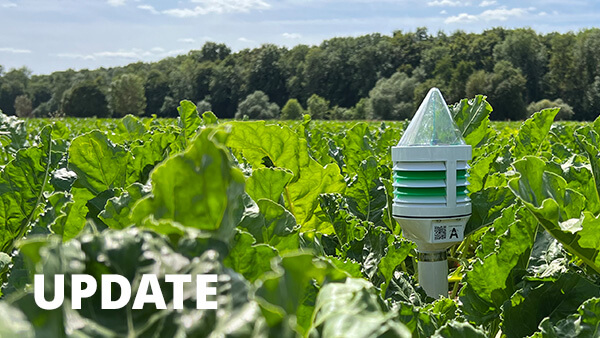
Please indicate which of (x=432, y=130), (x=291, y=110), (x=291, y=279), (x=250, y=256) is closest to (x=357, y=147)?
(x=432, y=130)

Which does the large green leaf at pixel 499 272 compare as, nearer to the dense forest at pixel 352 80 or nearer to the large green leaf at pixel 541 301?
the large green leaf at pixel 541 301

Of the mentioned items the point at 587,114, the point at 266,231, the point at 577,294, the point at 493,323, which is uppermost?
the point at 266,231

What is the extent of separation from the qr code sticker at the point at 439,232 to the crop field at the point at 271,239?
15 centimetres

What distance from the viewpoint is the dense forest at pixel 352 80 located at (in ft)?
213

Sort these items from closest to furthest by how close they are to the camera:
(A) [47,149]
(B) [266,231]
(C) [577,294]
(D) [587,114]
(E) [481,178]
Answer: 1. (B) [266,231]
2. (C) [577,294]
3. (A) [47,149]
4. (E) [481,178]
5. (D) [587,114]

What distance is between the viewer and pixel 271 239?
95 cm

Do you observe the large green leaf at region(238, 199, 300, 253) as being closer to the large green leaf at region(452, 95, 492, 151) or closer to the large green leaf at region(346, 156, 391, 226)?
the large green leaf at region(346, 156, 391, 226)

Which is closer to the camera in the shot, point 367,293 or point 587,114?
point 367,293

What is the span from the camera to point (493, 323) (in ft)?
4.14

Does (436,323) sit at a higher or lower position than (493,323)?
higher

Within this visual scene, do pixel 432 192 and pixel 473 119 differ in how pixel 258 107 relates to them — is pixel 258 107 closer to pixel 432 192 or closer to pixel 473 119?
pixel 473 119

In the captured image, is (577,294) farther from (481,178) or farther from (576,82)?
(576,82)

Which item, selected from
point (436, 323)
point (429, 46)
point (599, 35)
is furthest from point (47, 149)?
point (429, 46)

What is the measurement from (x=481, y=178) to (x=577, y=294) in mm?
859
